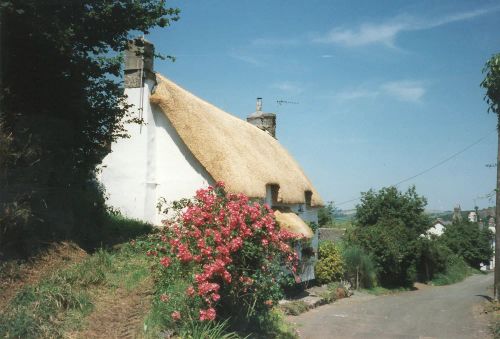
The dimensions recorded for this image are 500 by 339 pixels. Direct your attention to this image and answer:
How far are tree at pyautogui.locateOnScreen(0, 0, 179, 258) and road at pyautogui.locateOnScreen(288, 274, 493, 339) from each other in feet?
23.6

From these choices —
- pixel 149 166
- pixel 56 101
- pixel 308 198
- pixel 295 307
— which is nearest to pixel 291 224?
pixel 295 307

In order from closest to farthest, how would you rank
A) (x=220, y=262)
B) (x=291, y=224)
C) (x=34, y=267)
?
(x=220, y=262) → (x=34, y=267) → (x=291, y=224)

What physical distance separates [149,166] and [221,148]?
2517 millimetres

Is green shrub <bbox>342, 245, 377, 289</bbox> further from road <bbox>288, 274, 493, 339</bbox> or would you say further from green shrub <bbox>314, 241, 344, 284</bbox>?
road <bbox>288, 274, 493, 339</bbox>

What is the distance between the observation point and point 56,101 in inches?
350

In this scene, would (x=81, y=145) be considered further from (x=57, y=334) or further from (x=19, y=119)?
(x=57, y=334)

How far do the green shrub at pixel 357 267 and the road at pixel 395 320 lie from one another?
13.5 feet

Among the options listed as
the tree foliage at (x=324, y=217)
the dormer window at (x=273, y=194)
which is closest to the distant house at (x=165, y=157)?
the dormer window at (x=273, y=194)

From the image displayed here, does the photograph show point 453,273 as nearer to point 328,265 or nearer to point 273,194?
point 328,265

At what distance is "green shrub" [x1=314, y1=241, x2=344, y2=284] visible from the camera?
20.3m

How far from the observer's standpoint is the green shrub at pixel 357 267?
23.1 m

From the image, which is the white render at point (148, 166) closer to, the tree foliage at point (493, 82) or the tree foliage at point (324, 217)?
the tree foliage at point (493, 82)

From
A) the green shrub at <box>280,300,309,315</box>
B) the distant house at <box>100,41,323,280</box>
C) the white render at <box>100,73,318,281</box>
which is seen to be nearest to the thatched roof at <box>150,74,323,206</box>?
the distant house at <box>100,41,323,280</box>

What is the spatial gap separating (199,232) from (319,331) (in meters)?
6.71
